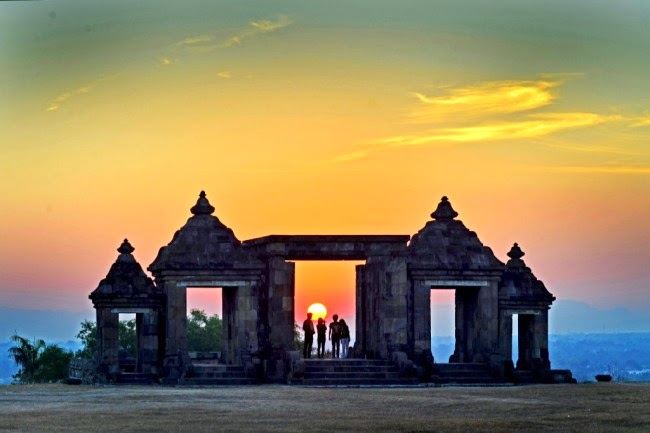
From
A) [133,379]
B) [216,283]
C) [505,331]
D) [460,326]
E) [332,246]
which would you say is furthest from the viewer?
[460,326]

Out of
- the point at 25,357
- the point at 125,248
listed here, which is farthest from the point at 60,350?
the point at 125,248

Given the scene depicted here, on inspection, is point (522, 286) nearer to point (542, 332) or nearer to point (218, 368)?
point (542, 332)

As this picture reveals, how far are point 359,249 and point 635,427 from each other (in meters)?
23.9

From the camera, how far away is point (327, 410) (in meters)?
40.3

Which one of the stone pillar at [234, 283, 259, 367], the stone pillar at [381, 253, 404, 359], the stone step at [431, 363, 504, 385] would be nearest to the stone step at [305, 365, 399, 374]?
the stone step at [431, 363, 504, 385]

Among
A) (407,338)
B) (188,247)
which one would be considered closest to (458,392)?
(407,338)

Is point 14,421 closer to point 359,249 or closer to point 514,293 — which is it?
point 359,249

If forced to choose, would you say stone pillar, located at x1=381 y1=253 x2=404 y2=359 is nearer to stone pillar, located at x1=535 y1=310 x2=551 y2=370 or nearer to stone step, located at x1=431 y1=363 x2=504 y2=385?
stone step, located at x1=431 y1=363 x2=504 y2=385

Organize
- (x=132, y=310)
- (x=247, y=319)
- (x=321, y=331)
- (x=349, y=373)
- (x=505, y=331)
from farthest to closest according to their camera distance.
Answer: (x=505, y=331) → (x=321, y=331) → (x=132, y=310) → (x=247, y=319) → (x=349, y=373)

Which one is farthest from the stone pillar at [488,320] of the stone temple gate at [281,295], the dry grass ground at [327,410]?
the dry grass ground at [327,410]

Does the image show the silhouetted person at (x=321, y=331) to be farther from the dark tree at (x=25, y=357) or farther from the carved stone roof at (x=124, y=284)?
the dark tree at (x=25, y=357)

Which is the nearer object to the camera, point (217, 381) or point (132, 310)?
point (217, 381)

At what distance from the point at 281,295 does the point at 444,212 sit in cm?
715

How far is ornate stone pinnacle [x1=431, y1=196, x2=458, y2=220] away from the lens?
6197 cm
